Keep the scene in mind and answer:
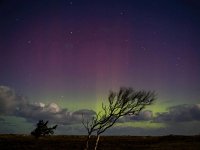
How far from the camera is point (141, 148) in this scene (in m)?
62.7

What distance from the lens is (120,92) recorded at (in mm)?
42844

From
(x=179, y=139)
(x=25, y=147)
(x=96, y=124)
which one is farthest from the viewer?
(x=179, y=139)

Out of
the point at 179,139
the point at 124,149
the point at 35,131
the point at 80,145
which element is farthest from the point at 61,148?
the point at 179,139

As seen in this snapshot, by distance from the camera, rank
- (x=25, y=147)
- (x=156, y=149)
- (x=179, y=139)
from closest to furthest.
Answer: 1. (x=156, y=149)
2. (x=25, y=147)
3. (x=179, y=139)

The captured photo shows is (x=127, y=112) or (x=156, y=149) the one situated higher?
(x=127, y=112)

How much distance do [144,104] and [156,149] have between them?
62.7 ft

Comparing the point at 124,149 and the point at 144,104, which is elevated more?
the point at 144,104

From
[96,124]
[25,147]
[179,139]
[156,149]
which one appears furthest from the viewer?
[179,139]

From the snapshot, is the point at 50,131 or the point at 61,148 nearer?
the point at 61,148

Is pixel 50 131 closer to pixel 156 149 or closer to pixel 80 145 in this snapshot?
pixel 80 145

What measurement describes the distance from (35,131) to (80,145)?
15086 millimetres

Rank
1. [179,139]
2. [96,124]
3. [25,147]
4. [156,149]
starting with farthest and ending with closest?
[179,139] < [25,147] < [156,149] < [96,124]

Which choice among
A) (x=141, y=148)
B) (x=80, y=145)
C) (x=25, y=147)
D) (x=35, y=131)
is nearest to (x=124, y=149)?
(x=141, y=148)

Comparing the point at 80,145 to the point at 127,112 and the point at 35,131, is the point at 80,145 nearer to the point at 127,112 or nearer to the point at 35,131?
the point at 35,131
